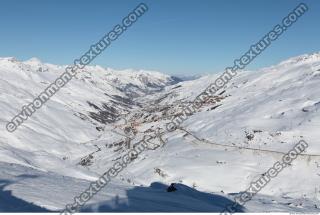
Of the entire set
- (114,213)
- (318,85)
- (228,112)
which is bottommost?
(114,213)

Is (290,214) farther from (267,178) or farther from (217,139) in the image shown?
(217,139)

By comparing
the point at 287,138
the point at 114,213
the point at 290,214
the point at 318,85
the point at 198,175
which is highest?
the point at 318,85

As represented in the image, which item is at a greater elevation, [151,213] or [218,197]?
[218,197]

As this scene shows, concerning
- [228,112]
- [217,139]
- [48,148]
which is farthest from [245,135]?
[48,148]

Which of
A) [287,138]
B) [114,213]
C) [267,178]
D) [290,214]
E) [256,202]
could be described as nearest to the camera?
[114,213]

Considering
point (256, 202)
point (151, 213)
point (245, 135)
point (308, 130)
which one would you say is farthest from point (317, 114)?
point (151, 213)

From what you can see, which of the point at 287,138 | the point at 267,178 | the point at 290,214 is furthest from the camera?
the point at 287,138

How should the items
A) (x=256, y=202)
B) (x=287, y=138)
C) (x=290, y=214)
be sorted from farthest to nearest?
(x=287, y=138), (x=256, y=202), (x=290, y=214)

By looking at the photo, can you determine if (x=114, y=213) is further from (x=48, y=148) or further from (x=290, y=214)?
(x=48, y=148)

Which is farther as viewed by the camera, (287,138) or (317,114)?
(317,114)
